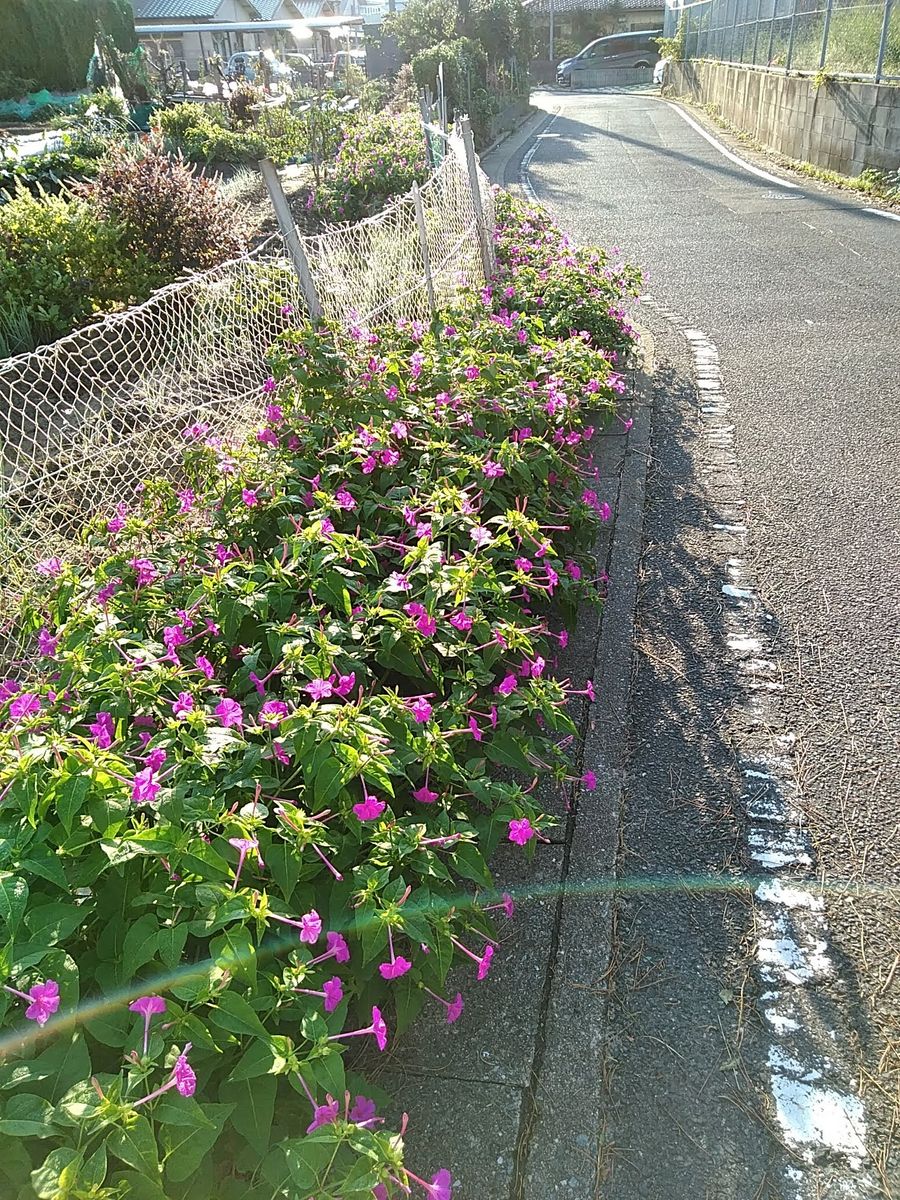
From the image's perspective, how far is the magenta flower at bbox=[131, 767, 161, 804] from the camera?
5.23ft

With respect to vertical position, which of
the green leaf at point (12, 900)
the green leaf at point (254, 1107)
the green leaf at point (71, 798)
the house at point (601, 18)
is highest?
the house at point (601, 18)

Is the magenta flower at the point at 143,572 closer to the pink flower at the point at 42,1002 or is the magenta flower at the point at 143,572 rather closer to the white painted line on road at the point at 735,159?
the pink flower at the point at 42,1002

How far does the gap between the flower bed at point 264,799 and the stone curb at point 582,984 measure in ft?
0.67

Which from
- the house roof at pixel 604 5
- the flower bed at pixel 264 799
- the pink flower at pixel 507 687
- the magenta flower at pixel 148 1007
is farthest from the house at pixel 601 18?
the magenta flower at pixel 148 1007

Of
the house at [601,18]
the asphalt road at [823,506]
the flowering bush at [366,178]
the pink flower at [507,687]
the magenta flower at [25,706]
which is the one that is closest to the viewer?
the magenta flower at [25,706]

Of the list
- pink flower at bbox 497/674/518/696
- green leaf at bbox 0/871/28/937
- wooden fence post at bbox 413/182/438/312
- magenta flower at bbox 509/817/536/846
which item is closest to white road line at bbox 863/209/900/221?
wooden fence post at bbox 413/182/438/312

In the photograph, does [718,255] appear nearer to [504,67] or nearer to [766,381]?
[766,381]

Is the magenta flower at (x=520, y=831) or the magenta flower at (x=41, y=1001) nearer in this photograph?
the magenta flower at (x=41, y=1001)

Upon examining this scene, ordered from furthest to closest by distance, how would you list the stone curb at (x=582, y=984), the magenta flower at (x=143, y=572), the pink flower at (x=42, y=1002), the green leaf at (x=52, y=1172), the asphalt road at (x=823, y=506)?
the magenta flower at (x=143, y=572)
the asphalt road at (x=823, y=506)
the stone curb at (x=582, y=984)
the pink flower at (x=42, y=1002)
the green leaf at (x=52, y=1172)

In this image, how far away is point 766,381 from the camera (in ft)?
19.1

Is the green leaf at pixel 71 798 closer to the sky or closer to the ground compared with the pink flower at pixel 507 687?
closer to the sky

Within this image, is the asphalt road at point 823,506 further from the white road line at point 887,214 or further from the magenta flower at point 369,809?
the magenta flower at point 369,809

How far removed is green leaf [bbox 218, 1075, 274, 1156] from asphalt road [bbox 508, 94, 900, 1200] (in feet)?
2.38

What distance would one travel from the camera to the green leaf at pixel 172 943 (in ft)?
4.80
